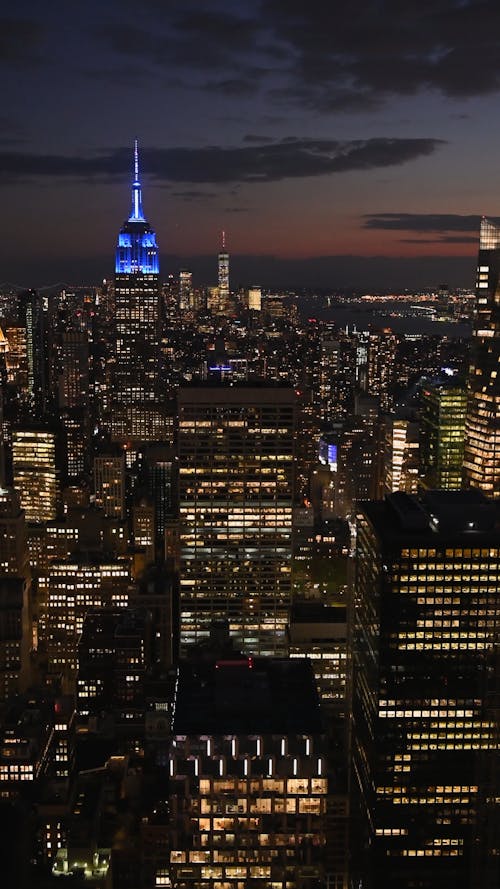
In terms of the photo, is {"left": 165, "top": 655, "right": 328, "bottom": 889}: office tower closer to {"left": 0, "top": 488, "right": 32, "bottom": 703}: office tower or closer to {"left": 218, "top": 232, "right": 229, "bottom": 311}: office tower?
{"left": 0, "top": 488, "right": 32, "bottom": 703}: office tower

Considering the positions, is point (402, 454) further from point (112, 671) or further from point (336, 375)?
point (336, 375)

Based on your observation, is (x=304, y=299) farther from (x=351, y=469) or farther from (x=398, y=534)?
(x=398, y=534)

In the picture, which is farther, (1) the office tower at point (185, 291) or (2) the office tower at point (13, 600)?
(1) the office tower at point (185, 291)

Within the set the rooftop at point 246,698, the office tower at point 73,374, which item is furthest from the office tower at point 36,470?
the rooftop at point 246,698

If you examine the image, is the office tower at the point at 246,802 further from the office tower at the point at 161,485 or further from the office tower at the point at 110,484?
the office tower at the point at 110,484

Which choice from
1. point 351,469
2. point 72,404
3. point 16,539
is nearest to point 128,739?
point 16,539

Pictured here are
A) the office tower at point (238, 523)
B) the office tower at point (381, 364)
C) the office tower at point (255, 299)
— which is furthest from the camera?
the office tower at point (255, 299)
